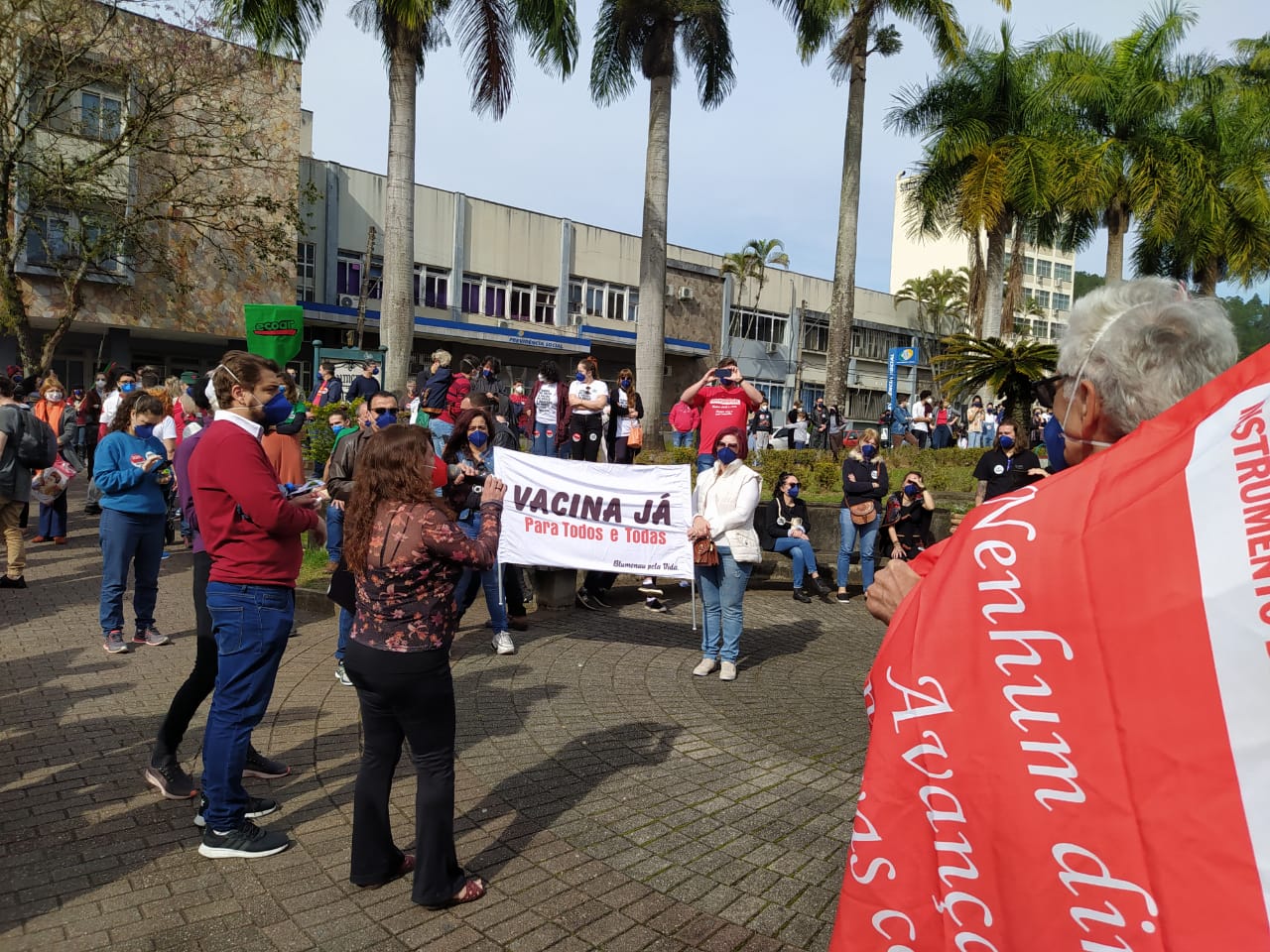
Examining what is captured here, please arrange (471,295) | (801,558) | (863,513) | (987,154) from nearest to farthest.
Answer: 1. (801,558)
2. (863,513)
3. (987,154)
4. (471,295)

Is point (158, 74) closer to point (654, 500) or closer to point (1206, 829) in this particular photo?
point (654, 500)

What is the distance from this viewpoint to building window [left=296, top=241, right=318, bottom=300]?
122 feet

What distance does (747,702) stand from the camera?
686 cm

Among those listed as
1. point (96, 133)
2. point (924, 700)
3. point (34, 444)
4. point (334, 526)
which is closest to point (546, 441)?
point (334, 526)

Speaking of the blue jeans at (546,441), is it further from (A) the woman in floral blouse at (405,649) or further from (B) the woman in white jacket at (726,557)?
(A) the woman in floral blouse at (405,649)

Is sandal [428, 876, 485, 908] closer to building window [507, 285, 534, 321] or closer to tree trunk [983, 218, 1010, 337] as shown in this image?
tree trunk [983, 218, 1010, 337]

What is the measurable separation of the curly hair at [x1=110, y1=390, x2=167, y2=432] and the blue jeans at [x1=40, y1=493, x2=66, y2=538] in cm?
621

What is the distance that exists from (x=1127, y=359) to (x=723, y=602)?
5636mm

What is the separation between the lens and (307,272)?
37344 mm

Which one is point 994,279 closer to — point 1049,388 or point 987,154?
point 987,154

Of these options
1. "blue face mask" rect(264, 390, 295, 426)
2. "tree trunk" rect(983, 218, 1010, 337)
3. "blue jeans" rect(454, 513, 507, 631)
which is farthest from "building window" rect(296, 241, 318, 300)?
"blue face mask" rect(264, 390, 295, 426)

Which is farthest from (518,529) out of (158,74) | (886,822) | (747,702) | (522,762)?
(158,74)

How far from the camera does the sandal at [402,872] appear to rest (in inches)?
156

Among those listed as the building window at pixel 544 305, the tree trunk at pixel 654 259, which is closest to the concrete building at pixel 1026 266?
the building window at pixel 544 305
